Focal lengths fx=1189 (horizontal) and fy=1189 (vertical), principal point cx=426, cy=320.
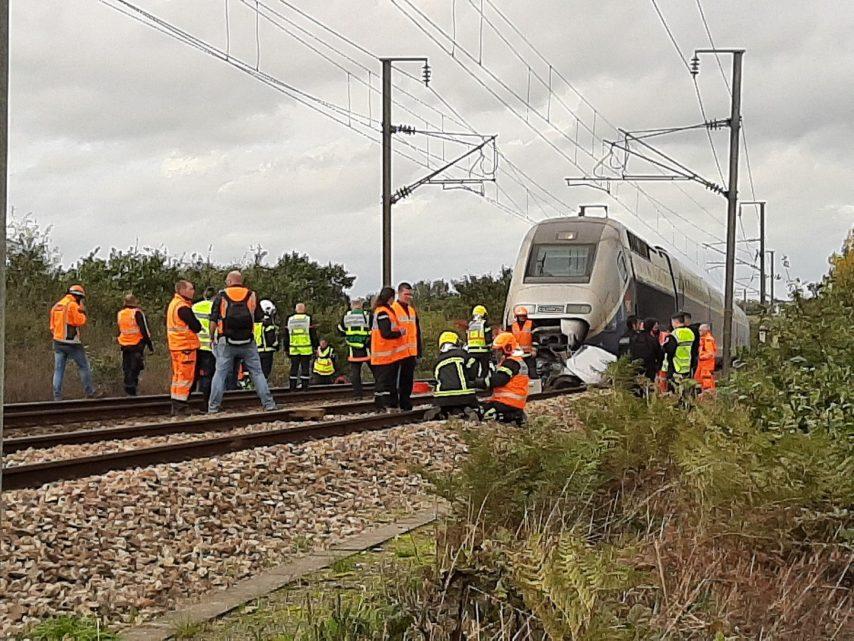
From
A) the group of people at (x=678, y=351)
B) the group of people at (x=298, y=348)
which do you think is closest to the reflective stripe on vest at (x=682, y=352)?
the group of people at (x=678, y=351)

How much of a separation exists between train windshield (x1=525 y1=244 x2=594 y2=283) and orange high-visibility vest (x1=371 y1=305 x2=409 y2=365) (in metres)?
9.81

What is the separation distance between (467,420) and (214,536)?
575 cm

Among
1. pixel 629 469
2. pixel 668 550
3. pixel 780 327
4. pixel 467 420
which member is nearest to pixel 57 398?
pixel 467 420

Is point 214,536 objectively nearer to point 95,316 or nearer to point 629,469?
point 629,469

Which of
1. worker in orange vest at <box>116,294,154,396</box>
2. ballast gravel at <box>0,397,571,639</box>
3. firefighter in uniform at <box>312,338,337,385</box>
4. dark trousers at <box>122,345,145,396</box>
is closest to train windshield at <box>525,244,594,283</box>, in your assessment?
firefighter in uniform at <box>312,338,337,385</box>

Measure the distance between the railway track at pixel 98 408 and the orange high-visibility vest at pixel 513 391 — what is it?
5964 millimetres

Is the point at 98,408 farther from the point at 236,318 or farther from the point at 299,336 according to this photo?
the point at 299,336

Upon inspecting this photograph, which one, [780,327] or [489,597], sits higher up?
[780,327]

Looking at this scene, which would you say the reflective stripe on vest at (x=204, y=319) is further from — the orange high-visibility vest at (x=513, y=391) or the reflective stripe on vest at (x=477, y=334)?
the orange high-visibility vest at (x=513, y=391)

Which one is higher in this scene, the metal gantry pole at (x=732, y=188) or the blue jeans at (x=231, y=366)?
the metal gantry pole at (x=732, y=188)

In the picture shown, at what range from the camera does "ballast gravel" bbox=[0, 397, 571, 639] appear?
239 inches

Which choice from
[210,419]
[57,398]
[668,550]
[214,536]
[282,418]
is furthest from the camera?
[57,398]

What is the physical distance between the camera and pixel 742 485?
6031 millimetres

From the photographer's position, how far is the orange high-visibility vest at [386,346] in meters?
15.0
